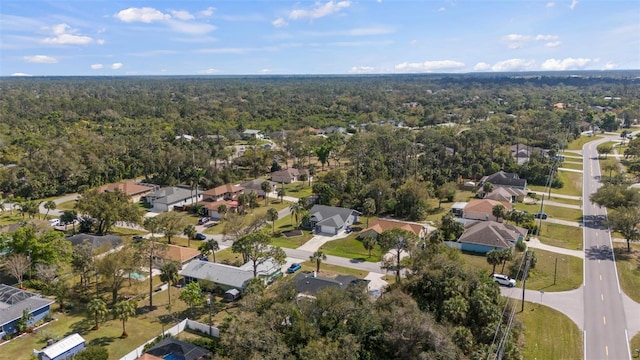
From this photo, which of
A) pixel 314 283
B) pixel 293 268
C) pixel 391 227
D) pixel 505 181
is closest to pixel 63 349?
pixel 314 283

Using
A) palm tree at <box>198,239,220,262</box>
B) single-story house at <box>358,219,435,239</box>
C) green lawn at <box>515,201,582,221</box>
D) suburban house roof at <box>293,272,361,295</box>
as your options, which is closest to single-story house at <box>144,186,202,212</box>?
palm tree at <box>198,239,220,262</box>

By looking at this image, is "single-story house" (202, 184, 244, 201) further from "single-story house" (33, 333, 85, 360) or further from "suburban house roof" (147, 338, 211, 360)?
"suburban house roof" (147, 338, 211, 360)

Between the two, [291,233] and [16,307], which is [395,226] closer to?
[291,233]

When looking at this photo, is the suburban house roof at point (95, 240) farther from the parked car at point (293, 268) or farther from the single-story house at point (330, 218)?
the single-story house at point (330, 218)

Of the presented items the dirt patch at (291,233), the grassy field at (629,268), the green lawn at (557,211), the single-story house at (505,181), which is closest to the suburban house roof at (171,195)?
the dirt patch at (291,233)

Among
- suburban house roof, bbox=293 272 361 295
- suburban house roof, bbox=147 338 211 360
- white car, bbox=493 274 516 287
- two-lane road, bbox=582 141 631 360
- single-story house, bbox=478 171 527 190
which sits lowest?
two-lane road, bbox=582 141 631 360

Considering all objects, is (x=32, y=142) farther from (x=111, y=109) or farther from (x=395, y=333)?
(x=395, y=333)

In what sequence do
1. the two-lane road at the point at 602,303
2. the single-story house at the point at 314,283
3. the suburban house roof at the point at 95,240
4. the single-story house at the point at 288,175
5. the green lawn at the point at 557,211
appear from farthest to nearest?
the single-story house at the point at 288,175
the green lawn at the point at 557,211
the suburban house roof at the point at 95,240
the single-story house at the point at 314,283
the two-lane road at the point at 602,303
